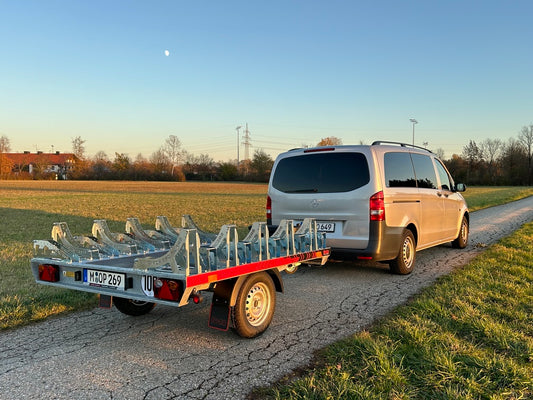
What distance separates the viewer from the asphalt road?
3023 mm

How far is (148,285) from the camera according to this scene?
3338 millimetres

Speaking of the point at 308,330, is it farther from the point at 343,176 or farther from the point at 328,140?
the point at 328,140

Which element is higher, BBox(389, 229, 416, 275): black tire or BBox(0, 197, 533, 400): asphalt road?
BBox(389, 229, 416, 275): black tire

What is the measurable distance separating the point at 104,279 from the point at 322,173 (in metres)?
3.68

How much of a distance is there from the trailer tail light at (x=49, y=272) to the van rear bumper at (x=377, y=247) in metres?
3.66

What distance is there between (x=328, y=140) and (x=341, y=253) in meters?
99.2

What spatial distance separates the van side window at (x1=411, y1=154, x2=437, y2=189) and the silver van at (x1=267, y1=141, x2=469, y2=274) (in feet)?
0.07

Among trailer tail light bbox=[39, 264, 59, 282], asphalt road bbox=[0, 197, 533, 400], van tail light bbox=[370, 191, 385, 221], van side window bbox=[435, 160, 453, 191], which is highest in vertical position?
van side window bbox=[435, 160, 453, 191]

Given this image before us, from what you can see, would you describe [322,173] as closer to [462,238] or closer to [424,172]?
[424,172]

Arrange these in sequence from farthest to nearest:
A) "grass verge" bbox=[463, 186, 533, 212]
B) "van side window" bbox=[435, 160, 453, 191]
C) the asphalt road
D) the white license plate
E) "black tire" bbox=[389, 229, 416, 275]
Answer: "grass verge" bbox=[463, 186, 533, 212] < "van side window" bbox=[435, 160, 453, 191] < "black tire" bbox=[389, 229, 416, 275] < the white license plate < the asphalt road

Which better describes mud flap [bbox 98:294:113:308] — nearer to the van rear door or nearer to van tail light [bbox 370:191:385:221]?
the van rear door

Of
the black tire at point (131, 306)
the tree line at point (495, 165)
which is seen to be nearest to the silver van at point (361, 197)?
the black tire at point (131, 306)

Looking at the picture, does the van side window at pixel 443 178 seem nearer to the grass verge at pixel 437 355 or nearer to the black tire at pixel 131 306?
the grass verge at pixel 437 355

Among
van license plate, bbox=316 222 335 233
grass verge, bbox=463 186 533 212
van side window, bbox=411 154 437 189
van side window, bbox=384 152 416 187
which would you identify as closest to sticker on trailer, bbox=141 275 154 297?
van license plate, bbox=316 222 335 233
